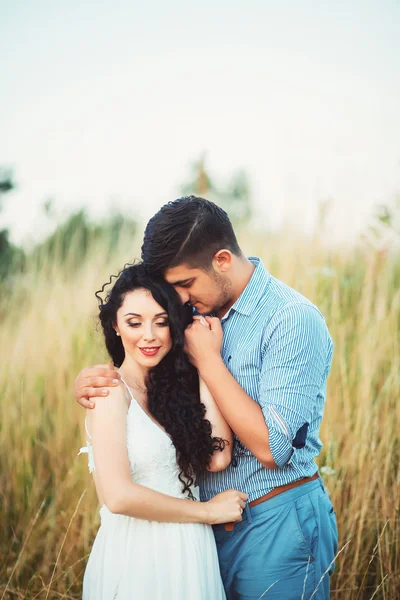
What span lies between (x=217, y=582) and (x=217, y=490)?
349mm

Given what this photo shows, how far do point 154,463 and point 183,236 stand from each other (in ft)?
3.04

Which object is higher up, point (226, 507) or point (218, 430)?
point (218, 430)

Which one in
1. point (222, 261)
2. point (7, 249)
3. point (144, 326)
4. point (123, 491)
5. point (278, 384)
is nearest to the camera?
point (123, 491)

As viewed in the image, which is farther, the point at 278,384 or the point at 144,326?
the point at 144,326

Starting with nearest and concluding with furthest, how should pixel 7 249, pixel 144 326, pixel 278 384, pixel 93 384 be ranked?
pixel 278 384
pixel 93 384
pixel 144 326
pixel 7 249

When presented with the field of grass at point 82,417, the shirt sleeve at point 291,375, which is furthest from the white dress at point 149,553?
the field of grass at point 82,417

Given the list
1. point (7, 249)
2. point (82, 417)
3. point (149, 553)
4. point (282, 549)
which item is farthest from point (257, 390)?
point (7, 249)

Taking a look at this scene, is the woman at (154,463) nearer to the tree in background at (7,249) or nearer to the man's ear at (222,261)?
the man's ear at (222,261)

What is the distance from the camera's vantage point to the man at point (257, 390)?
2275 mm

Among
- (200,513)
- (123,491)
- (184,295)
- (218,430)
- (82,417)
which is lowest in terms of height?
(82,417)

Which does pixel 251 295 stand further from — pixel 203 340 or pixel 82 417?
pixel 82 417

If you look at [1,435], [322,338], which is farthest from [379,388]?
[1,435]

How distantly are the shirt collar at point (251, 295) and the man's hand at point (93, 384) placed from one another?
0.55 meters

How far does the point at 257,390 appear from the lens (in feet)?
7.97
